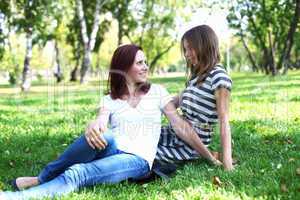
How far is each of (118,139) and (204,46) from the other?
1.32 meters

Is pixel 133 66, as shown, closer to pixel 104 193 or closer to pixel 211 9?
pixel 104 193

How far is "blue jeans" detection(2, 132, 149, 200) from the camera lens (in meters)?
4.70

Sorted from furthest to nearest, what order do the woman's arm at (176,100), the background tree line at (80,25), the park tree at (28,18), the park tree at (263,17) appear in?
the park tree at (263,17), the background tree line at (80,25), the park tree at (28,18), the woman's arm at (176,100)

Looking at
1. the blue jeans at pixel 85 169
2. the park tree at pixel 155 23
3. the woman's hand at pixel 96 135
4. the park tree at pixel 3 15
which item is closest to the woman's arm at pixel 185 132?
the blue jeans at pixel 85 169

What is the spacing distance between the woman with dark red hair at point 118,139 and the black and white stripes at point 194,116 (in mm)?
231

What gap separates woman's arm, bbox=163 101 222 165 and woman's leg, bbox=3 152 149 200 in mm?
564

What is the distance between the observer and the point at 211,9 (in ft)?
149

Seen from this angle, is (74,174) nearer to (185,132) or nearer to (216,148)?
(185,132)

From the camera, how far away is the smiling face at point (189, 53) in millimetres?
5629

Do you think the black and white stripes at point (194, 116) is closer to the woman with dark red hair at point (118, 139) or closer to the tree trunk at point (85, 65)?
the woman with dark red hair at point (118, 139)

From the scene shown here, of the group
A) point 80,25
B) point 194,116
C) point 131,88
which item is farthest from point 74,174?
point 80,25

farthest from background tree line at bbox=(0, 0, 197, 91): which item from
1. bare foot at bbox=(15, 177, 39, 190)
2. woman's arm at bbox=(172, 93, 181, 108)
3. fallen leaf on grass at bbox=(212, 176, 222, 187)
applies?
fallen leaf on grass at bbox=(212, 176, 222, 187)

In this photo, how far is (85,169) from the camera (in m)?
4.92

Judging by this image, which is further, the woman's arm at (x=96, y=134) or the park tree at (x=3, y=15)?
the park tree at (x=3, y=15)
